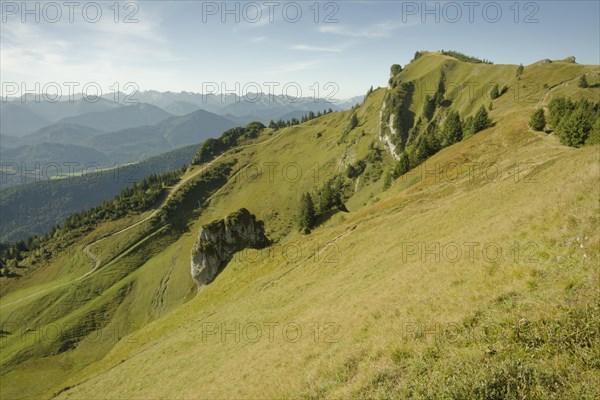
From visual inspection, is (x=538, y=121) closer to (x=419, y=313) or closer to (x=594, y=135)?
(x=594, y=135)

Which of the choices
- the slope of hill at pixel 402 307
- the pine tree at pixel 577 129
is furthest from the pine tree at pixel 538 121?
the pine tree at pixel 577 129

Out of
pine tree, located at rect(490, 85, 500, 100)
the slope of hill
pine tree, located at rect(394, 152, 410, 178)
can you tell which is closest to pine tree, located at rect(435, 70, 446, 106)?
pine tree, located at rect(490, 85, 500, 100)

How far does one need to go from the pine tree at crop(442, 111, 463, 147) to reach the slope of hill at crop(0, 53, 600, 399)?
2.32 m

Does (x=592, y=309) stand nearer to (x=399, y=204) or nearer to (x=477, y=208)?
(x=477, y=208)

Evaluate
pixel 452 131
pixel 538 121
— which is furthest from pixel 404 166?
pixel 538 121

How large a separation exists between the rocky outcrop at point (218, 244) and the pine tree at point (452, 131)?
5922cm

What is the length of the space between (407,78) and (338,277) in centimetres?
17559

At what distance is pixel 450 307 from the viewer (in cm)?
1436

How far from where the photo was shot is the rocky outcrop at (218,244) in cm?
→ 8444

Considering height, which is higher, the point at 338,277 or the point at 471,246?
the point at 471,246

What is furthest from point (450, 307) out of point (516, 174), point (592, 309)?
point (516, 174)

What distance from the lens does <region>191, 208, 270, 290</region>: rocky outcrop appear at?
8444cm

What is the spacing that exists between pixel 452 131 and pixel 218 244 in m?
69.2

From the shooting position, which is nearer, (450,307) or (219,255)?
(450,307)
